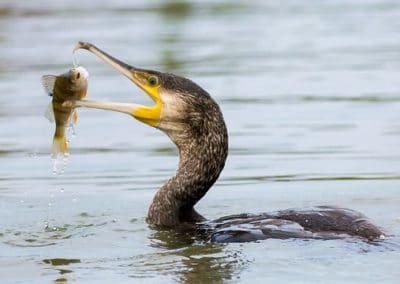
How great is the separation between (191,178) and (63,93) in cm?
103

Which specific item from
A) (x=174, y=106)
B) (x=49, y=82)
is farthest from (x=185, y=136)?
(x=49, y=82)

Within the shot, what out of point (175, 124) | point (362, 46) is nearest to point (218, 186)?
point (175, 124)

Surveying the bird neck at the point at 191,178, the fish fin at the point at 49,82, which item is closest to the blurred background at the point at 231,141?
the bird neck at the point at 191,178

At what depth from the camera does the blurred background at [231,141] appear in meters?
9.02

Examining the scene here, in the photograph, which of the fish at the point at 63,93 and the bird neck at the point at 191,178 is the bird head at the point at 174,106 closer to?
the bird neck at the point at 191,178

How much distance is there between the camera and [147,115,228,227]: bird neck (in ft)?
33.0

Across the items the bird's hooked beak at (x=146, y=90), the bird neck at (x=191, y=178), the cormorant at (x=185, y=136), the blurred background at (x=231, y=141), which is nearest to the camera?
the blurred background at (x=231, y=141)

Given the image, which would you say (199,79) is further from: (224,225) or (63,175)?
(224,225)

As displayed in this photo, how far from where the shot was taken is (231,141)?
1322 cm

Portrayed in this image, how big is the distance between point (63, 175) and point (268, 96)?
12.2ft

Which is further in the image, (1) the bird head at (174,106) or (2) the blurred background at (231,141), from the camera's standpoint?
(1) the bird head at (174,106)

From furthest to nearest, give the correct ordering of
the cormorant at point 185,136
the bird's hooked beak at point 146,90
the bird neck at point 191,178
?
the bird neck at point 191,178, the bird's hooked beak at point 146,90, the cormorant at point 185,136

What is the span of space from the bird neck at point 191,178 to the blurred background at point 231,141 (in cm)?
20

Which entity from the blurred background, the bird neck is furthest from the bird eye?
the blurred background
